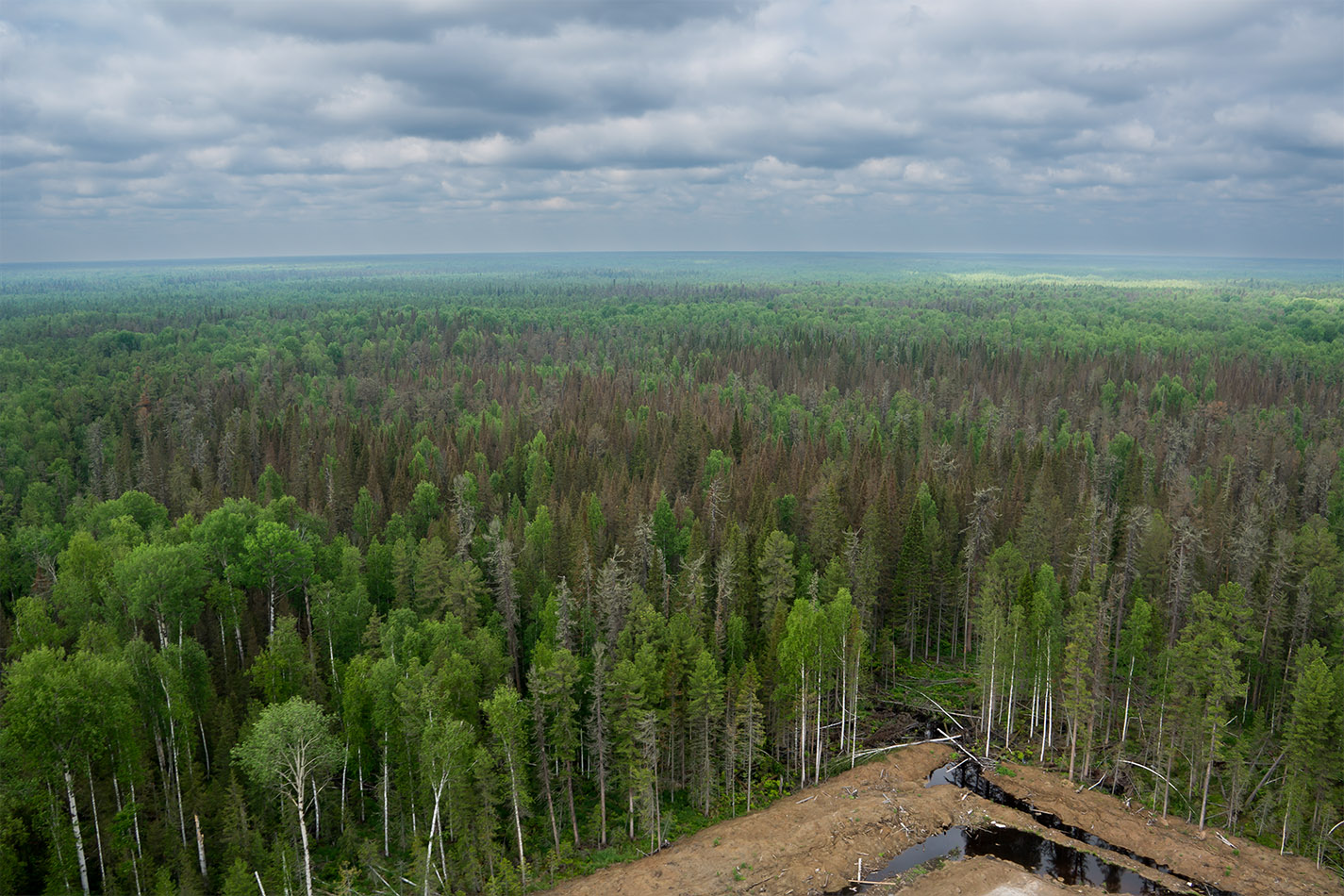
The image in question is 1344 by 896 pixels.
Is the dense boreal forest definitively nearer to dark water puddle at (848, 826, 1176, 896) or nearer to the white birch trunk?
the white birch trunk

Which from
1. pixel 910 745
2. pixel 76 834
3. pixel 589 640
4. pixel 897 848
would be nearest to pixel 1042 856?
pixel 897 848

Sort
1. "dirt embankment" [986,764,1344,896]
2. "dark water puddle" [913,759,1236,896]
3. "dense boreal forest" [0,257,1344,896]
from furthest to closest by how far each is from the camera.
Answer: "dirt embankment" [986,764,1344,896] < "dark water puddle" [913,759,1236,896] < "dense boreal forest" [0,257,1344,896]

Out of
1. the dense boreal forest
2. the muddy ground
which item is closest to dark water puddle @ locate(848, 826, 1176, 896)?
the muddy ground

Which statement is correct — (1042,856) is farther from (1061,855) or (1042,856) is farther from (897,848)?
(897,848)

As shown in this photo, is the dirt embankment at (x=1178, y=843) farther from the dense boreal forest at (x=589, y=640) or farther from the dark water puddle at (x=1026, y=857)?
the dark water puddle at (x=1026, y=857)

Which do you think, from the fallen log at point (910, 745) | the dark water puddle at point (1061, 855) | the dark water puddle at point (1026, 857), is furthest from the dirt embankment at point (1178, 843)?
the fallen log at point (910, 745)

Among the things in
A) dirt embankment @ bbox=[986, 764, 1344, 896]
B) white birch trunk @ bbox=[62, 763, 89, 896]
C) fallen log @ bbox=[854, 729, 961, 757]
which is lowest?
fallen log @ bbox=[854, 729, 961, 757]
